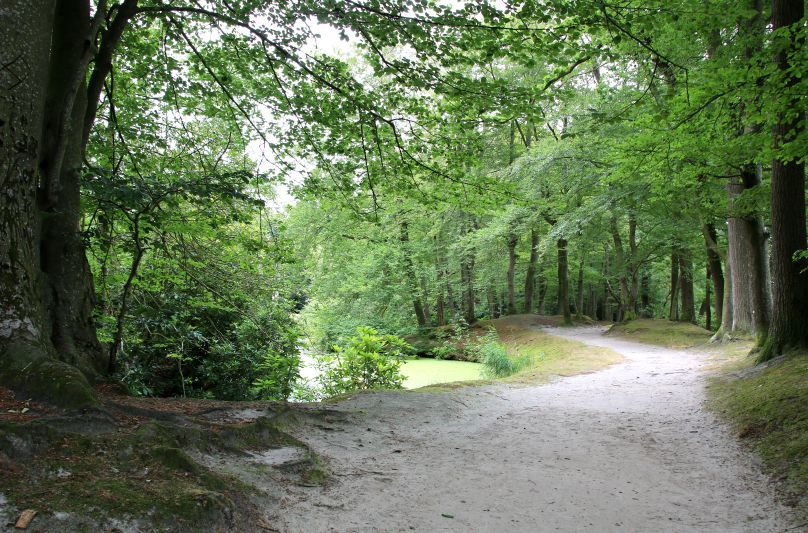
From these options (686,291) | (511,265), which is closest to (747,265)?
(686,291)

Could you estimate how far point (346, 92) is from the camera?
6.02 m

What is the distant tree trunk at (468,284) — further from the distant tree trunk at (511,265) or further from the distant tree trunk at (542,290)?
the distant tree trunk at (542,290)

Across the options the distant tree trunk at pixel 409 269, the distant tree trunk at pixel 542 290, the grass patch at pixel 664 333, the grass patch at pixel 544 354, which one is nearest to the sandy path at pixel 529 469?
the grass patch at pixel 544 354

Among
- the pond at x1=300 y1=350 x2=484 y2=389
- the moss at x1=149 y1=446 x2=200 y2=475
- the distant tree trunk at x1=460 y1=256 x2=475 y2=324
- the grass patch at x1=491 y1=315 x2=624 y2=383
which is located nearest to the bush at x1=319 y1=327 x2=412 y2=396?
the grass patch at x1=491 y1=315 x2=624 y2=383

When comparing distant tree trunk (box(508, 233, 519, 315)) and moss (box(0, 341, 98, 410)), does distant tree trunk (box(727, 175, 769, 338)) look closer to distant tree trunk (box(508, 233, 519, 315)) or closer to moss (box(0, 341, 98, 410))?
moss (box(0, 341, 98, 410))

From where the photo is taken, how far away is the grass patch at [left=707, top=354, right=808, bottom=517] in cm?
375

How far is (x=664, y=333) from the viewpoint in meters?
15.9

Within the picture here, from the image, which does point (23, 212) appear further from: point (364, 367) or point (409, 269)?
point (409, 269)

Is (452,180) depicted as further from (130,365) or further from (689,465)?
(130,365)

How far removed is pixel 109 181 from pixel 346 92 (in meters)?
3.04

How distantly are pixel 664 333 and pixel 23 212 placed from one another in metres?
17.1

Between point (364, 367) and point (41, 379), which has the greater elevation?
point (41, 379)

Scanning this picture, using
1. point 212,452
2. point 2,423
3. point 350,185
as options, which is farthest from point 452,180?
point 2,423

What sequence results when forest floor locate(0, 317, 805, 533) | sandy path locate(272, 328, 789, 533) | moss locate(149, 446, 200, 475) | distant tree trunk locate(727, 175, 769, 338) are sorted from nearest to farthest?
forest floor locate(0, 317, 805, 533) → moss locate(149, 446, 200, 475) → sandy path locate(272, 328, 789, 533) → distant tree trunk locate(727, 175, 769, 338)
